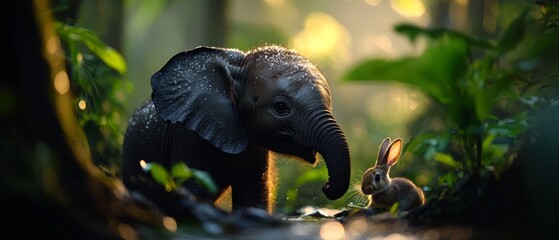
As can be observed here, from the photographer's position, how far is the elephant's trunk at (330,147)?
720cm

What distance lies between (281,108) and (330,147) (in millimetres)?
757

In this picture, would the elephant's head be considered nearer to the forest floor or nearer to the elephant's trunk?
the elephant's trunk

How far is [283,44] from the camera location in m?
18.5

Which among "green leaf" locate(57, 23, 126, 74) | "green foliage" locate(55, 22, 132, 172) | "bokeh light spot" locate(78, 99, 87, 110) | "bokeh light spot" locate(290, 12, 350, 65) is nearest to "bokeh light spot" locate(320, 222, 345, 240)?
"green foliage" locate(55, 22, 132, 172)

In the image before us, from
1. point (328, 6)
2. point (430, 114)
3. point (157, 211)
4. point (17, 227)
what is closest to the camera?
point (17, 227)

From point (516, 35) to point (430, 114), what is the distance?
13.1 metres

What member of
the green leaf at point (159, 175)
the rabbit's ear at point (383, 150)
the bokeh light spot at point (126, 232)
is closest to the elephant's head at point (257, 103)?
the rabbit's ear at point (383, 150)

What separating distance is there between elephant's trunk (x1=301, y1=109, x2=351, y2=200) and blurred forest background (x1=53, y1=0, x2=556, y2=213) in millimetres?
663

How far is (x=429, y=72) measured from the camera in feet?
18.1

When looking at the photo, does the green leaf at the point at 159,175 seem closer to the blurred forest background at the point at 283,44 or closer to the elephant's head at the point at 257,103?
the blurred forest background at the point at 283,44

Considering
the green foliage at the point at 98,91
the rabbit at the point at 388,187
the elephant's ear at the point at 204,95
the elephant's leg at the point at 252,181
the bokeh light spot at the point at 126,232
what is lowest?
the bokeh light spot at the point at 126,232

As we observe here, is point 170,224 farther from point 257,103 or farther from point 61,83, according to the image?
point 257,103

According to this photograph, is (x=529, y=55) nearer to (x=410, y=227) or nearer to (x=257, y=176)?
(x=410, y=227)

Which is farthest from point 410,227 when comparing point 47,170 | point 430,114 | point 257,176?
point 430,114
